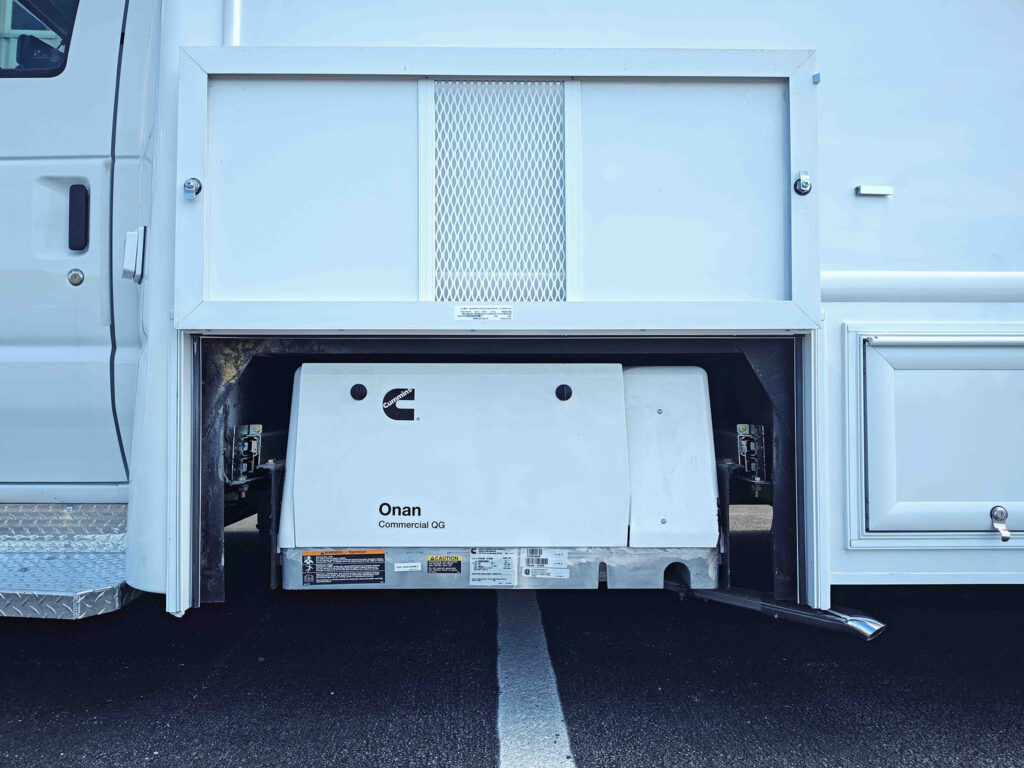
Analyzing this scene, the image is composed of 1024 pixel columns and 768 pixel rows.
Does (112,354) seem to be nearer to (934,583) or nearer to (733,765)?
(733,765)

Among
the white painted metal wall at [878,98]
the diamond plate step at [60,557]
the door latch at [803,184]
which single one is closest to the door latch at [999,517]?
the white painted metal wall at [878,98]

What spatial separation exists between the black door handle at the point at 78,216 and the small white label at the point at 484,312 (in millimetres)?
1369

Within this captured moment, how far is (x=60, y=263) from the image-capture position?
2.02m

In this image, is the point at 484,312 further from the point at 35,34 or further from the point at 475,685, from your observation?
the point at 35,34

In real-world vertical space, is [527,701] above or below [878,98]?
below

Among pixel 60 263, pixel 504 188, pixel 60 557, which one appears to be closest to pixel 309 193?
pixel 504 188

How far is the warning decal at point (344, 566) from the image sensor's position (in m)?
1.76

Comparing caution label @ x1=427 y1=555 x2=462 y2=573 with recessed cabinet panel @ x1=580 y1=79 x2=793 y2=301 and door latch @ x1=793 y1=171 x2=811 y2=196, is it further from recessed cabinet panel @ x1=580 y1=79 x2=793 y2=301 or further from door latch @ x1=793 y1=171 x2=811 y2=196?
door latch @ x1=793 y1=171 x2=811 y2=196

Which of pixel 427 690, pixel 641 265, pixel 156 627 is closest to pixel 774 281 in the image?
pixel 641 265

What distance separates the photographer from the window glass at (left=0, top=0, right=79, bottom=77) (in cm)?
210

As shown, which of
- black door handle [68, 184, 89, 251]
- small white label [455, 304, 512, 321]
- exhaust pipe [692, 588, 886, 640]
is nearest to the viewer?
small white label [455, 304, 512, 321]

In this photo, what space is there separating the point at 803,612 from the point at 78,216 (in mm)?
2618

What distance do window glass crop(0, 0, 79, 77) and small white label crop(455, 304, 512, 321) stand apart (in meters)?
1.71

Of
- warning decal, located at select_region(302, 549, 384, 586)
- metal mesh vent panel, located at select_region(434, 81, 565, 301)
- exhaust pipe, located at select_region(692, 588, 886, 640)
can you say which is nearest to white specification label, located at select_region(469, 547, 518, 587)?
warning decal, located at select_region(302, 549, 384, 586)
